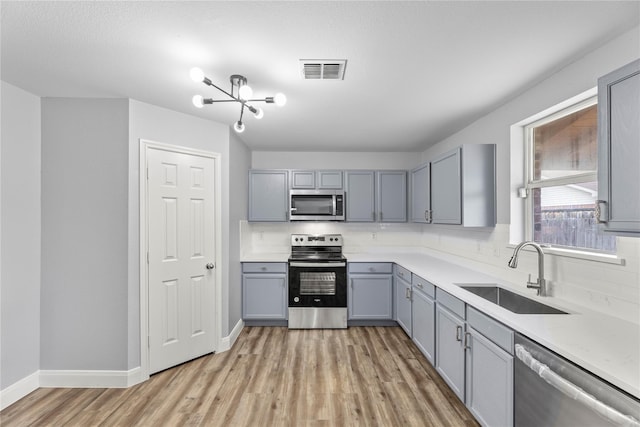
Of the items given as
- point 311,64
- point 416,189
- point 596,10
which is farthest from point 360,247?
point 596,10

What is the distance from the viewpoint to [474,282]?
242 centimetres

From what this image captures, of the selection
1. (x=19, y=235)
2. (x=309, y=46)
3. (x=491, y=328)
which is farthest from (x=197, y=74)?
(x=491, y=328)

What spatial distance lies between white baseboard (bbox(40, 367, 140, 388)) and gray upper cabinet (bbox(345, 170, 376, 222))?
3009mm

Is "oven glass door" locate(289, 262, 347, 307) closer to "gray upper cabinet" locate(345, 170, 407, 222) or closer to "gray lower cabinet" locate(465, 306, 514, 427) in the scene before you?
"gray upper cabinet" locate(345, 170, 407, 222)

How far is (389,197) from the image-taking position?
4098 millimetres

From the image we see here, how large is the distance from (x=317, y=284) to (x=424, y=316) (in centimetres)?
139

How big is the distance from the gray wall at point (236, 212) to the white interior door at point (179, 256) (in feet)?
1.00

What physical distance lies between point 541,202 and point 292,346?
2.77 meters

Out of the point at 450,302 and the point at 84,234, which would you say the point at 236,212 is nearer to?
the point at 84,234

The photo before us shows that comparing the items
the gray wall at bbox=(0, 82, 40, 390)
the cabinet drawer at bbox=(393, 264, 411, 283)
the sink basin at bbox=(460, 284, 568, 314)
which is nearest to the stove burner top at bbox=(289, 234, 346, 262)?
the cabinet drawer at bbox=(393, 264, 411, 283)

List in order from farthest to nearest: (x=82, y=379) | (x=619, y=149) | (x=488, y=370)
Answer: (x=82, y=379) < (x=488, y=370) < (x=619, y=149)

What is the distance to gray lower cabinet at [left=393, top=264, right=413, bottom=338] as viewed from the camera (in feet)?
10.3

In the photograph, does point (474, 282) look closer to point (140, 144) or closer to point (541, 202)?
point (541, 202)

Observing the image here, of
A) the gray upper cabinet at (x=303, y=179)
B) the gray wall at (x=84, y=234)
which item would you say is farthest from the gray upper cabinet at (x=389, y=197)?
the gray wall at (x=84, y=234)
